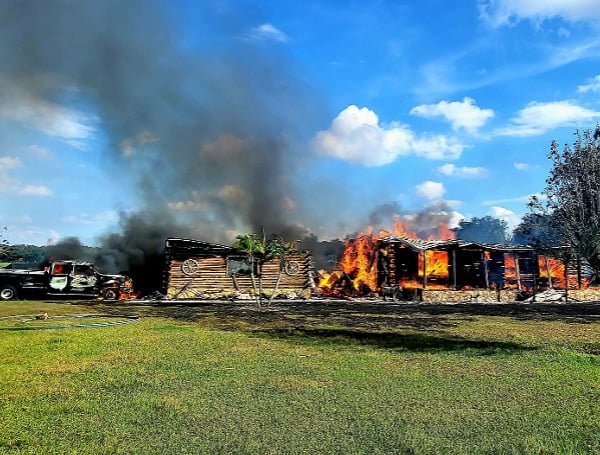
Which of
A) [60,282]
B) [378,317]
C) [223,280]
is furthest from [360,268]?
[60,282]

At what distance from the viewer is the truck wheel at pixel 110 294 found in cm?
2989

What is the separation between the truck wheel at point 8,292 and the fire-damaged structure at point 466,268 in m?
22.1

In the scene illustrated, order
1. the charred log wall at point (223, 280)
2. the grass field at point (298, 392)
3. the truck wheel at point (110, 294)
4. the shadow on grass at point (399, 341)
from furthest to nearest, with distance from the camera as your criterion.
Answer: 1. the charred log wall at point (223, 280)
2. the truck wheel at point (110, 294)
3. the shadow on grass at point (399, 341)
4. the grass field at point (298, 392)

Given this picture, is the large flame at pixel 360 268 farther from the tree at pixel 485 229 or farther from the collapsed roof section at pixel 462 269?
the tree at pixel 485 229

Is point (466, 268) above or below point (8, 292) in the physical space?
above

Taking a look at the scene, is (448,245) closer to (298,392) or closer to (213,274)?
(213,274)

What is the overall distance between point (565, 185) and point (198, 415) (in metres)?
14.6

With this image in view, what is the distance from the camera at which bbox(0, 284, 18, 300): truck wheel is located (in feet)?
91.2

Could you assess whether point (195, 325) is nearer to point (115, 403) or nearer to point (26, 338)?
point (26, 338)

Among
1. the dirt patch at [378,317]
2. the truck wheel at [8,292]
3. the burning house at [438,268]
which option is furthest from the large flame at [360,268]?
the truck wheel at [8,292]

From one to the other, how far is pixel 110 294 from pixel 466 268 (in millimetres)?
24310

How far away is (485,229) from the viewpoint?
109188 mm

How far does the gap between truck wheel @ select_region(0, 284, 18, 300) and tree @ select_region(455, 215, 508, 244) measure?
8868 cm

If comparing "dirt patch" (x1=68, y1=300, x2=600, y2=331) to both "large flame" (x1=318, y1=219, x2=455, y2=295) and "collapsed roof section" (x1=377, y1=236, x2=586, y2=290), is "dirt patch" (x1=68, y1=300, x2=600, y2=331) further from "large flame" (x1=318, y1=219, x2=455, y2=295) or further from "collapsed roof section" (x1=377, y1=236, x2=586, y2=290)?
"large flame" (x1=318, y1=219, x2=455, y2=295)
